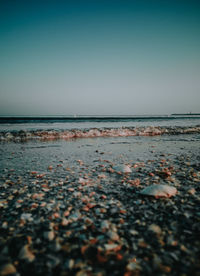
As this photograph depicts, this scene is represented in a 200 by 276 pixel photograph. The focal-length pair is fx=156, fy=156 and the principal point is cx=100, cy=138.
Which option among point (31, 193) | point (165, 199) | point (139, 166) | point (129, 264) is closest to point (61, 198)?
point (31, 193)

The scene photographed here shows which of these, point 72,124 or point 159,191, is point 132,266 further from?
point 72,124

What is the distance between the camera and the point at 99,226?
91.9 inches

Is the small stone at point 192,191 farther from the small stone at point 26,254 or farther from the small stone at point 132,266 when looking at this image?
the small stone at point 26,254

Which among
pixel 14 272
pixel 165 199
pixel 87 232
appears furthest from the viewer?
pixel 165 199

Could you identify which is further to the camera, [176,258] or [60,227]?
[60,227]

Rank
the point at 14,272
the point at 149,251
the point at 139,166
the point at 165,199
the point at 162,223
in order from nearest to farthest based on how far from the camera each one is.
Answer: the point at 14,272 < the point at 149,251 < the point at 162,223 < the point at 165,199 < the point at 139,166

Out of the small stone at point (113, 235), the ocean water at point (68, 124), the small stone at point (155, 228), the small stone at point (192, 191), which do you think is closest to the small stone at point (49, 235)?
the small stone at point (113, 235)

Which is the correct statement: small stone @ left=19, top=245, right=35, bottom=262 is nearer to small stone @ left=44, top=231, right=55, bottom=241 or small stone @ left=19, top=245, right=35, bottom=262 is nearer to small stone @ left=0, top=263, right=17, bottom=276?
small stone @ left=0, top=263, right=17, bottom=276

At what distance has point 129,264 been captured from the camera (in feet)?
5.57

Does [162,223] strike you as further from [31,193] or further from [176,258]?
[31,193]

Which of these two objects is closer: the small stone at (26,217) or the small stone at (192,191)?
the small stone at (26,217)

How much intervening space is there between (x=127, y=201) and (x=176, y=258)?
4.45 feet

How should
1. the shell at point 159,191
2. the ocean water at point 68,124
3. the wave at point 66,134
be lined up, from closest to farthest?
the shell at point 159,191, the wave at point 66,134, the ocean water at point 68,124

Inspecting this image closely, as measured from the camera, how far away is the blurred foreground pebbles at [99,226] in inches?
66.9
